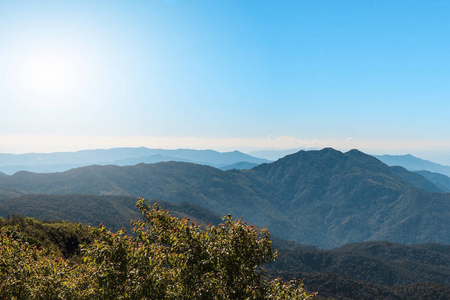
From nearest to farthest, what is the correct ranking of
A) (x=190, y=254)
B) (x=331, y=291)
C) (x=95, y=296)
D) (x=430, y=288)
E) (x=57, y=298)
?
(x=190, y=254) → (x=95, y=296) → (x=57, y=298) → (x=430, y=288) → (x=331, y=291)

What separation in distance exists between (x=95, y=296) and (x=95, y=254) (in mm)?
2820

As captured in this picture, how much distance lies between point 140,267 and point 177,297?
2.35 meters

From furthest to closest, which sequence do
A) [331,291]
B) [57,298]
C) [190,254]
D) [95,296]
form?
[331,291]
[57,298]
[95,296]
[190,254]

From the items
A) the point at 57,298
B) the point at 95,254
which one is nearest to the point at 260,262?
the point at 95,254

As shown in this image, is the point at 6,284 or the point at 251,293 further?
the point at 6,284

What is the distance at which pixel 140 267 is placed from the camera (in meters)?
14.0

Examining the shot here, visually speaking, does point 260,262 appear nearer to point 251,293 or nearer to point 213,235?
point 251,293

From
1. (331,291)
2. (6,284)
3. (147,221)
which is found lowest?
(331,291)

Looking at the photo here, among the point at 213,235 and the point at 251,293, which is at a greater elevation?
the point at 213,235

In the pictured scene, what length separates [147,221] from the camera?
1550 cm

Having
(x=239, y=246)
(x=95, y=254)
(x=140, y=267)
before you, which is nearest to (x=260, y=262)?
(x=239, y=246)

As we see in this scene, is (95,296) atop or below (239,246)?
below

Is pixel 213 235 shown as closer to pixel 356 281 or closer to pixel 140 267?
pixel 140 267

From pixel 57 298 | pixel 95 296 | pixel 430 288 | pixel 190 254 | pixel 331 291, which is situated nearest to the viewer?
pixel 190 254
